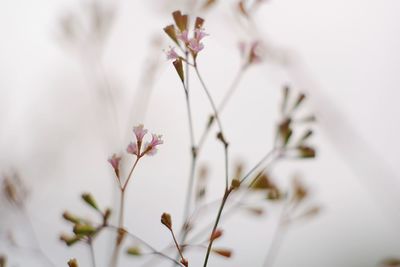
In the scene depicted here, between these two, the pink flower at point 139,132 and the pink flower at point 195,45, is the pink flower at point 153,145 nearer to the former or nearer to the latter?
the pink flower at point 139,132

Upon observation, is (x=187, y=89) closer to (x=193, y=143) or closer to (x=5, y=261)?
(x=193, y=143)

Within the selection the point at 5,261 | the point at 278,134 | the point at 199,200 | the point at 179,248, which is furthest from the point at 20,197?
the point at 278,134

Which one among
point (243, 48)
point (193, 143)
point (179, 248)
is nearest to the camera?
point (179, 248)

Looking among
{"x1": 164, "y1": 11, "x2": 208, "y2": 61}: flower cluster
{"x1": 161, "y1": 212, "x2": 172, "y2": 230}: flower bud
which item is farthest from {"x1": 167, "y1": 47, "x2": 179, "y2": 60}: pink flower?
{"x1": 161, "y1": 212, "x2": 172, "y2": 230}: flower bud

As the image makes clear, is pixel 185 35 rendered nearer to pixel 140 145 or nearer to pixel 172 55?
pixel 172 55

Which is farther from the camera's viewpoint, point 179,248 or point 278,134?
point 278,134

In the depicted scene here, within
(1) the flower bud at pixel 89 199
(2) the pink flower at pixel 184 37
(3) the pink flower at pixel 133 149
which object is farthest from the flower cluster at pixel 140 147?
(2) the pink flower at pixel 184 37

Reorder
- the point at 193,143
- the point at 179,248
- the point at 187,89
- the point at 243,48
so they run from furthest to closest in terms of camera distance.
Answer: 1. the point at 243,48
2. the point at 193,143
3. the point at 187,89
4. the point at 179,248
